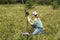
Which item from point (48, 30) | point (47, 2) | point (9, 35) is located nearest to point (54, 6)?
point (47, 2)

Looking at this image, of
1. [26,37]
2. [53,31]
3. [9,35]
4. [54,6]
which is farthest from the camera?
[54,6]

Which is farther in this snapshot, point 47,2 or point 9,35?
point 47,2

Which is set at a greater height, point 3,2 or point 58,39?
point 58,39

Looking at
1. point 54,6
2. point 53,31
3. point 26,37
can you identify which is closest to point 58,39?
point 26,37

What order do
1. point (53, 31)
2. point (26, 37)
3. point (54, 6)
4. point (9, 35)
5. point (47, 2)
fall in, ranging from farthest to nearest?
1. point (47, 2)
2. point (54, 6)
3. point (53, 31)
4. point (9, 35)
5. point (26, 37)

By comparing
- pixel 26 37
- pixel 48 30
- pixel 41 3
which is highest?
pixel 26 37

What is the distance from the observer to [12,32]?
38.8 feet

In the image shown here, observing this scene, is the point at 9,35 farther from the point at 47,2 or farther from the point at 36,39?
the point at 47,2

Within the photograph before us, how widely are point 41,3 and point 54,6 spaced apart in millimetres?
8116

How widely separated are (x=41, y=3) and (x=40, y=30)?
71.3 feet

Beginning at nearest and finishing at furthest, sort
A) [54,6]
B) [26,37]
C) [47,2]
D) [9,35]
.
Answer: [26,37] → [9,35] → [54,6] → [47,2]

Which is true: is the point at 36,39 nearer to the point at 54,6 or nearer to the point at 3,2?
the point at 54,6

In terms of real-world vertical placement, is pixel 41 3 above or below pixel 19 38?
below

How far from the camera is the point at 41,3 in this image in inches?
1298
